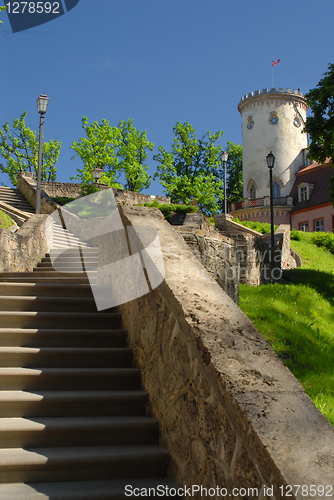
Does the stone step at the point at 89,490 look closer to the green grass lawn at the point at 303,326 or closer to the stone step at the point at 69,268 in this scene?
the green grass lawn at the point at 303,326

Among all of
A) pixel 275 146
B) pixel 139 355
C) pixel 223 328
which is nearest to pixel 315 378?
pixel 139 355

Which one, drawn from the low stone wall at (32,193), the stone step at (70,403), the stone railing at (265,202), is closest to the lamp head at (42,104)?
the low stone wall at (32,193)

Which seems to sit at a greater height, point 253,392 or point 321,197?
point 321,197

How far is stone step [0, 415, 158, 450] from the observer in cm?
279

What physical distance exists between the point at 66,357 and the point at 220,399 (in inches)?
81.4

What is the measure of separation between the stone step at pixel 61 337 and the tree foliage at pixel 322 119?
34.8 feet

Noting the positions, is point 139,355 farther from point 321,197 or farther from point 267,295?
point 321,197

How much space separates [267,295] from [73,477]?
730 cm

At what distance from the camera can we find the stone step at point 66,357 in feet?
12.0

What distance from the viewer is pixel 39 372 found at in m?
3.40

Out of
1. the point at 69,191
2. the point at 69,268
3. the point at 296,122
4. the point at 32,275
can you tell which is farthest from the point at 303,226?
the point at 32,275

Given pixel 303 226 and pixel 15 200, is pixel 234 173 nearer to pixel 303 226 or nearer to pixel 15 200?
pixel 303 226

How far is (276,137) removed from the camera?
38.3m

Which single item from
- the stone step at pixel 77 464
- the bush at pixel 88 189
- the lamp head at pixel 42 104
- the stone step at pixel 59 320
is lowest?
the stone step at pixel 77 464
